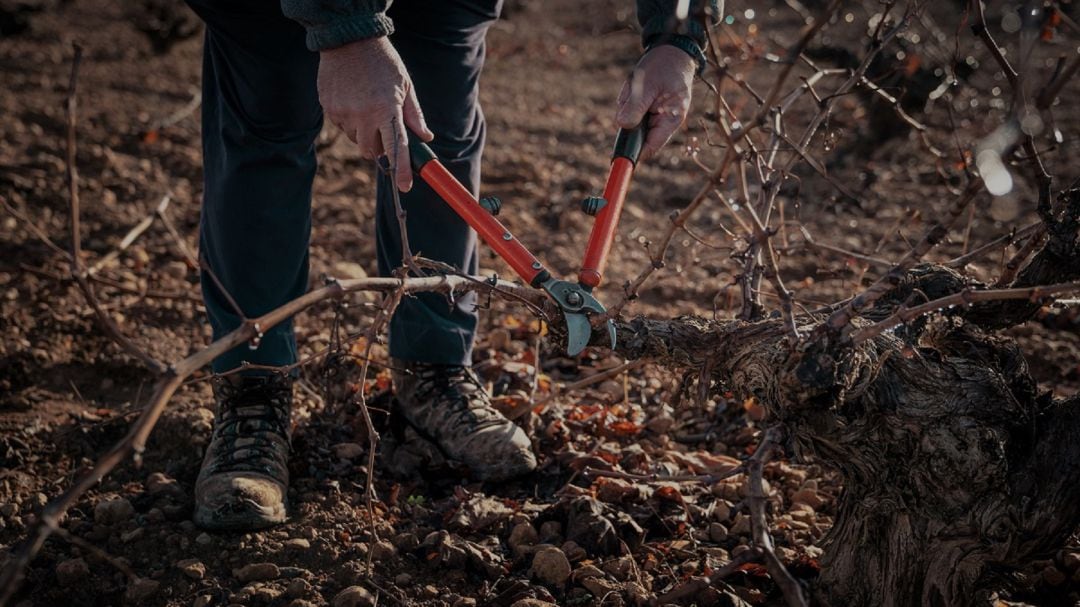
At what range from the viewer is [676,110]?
6.86ft

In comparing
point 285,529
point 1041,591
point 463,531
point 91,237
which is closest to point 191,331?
point 91,237

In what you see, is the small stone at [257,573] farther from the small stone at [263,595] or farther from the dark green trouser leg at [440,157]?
the dark green trouser leg at [440,157]

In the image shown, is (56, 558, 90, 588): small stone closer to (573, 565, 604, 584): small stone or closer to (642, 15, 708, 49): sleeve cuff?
(573, 565, 604, 584): small stone

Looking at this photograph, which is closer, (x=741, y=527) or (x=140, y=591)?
(x=140, y=591)

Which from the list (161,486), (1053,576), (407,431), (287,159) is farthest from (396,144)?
(1053,576)

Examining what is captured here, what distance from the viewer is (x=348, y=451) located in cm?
240

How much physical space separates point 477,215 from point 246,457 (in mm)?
834

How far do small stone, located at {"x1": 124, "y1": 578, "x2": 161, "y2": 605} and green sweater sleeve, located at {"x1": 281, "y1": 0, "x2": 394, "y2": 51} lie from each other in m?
1.15

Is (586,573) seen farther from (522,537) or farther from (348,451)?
(348,451)

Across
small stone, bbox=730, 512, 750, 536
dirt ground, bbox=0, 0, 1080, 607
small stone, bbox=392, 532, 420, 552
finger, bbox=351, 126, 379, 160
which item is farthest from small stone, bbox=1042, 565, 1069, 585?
finger, bbox=351, 126, 379, 160

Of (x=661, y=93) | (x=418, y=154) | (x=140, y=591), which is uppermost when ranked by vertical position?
(x=661, y=93)

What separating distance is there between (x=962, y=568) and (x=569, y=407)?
126cm

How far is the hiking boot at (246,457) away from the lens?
2.06 metres

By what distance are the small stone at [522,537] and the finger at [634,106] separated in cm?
94
